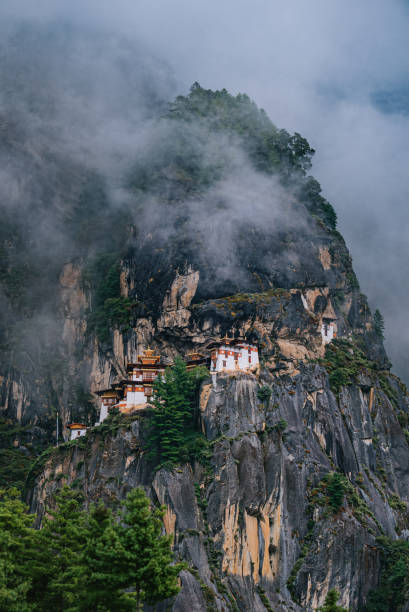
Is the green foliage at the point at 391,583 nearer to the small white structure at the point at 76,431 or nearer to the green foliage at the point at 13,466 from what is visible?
the small white structure at the point at 76,431

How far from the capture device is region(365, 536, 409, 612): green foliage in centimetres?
5394

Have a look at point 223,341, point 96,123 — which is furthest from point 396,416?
point 96,123

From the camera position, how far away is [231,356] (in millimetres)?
61000

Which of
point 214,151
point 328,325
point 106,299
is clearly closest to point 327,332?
point 328,325

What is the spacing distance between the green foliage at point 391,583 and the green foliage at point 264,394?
1501cm

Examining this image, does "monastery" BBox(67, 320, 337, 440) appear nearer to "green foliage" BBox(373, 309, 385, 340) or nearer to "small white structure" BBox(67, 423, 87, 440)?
"small white structure" BBox(67, 423, 87, 440)

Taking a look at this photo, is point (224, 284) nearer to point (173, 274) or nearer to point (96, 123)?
point (173, 274)

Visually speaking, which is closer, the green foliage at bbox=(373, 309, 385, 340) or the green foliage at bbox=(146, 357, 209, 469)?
the green foliage at bbox=(146, 357, 209, 469)

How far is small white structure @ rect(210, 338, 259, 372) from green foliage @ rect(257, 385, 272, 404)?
2670 millimetres

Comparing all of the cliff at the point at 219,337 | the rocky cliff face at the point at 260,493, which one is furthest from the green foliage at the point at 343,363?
the rocky cliff face at the point at 260,493

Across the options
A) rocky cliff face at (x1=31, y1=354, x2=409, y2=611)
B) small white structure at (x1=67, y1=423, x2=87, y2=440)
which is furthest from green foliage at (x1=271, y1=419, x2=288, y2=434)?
small white structure at (x1=67, y1=423, x2=87, y2=440)

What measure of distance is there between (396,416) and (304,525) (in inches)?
815

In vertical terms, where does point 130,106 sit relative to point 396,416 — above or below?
above

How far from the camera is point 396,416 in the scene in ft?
233
